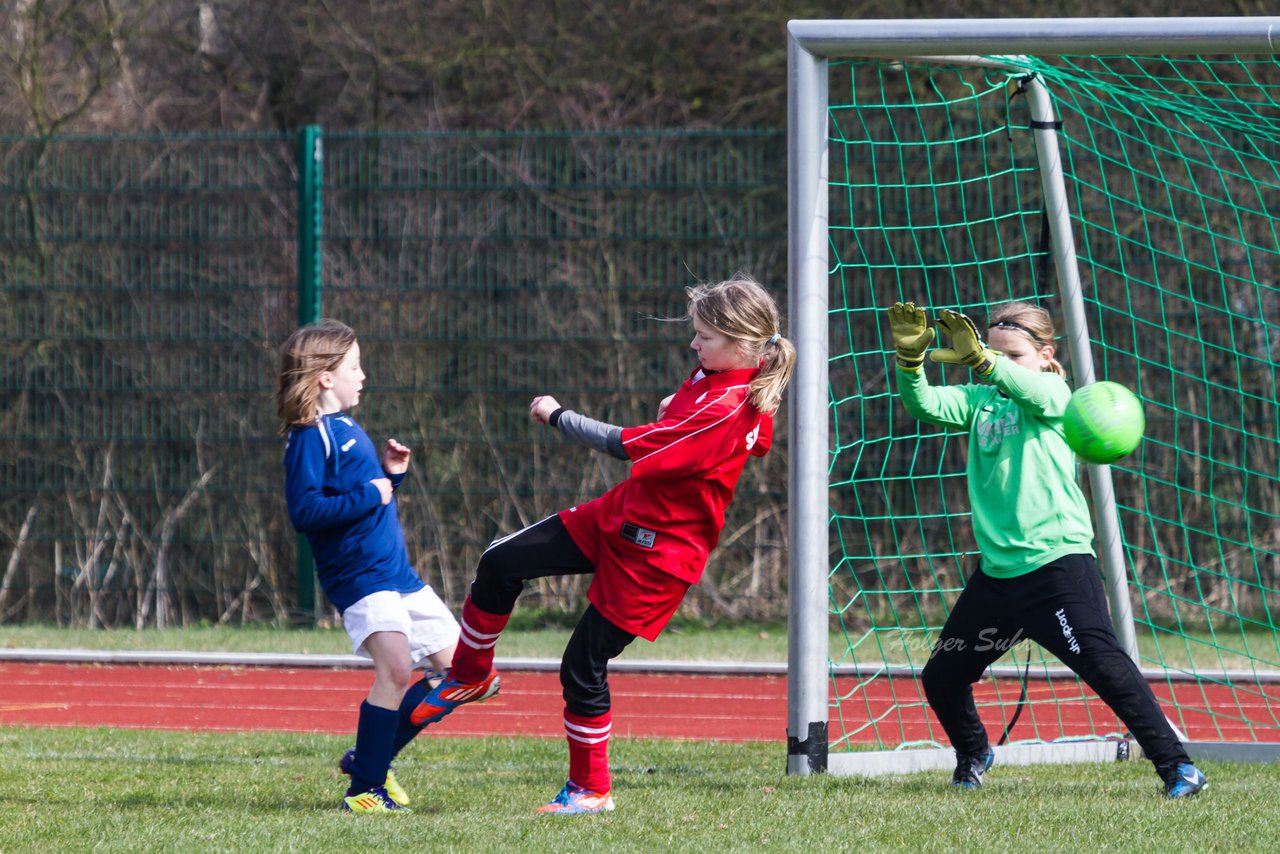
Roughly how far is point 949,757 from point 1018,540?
4.17 feet

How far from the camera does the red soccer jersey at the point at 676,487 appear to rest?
15.3 ft

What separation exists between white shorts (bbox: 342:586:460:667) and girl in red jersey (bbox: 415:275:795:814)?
0.28m

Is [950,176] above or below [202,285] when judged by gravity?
above

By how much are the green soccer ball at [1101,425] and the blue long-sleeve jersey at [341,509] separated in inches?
87.7

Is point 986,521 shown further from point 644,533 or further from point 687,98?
point 687,98

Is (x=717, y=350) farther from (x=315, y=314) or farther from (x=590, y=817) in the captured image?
(x=315, y=314)

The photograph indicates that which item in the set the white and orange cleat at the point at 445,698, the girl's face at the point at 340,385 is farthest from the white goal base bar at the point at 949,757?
the girl's face at the point at 340,385

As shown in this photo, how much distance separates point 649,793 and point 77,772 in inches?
84.0

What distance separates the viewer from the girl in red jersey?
→ 15.4 feet

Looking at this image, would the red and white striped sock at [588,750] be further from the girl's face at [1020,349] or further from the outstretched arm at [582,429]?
Answer: the girl's face at [1020,349]

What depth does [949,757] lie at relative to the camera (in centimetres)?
608

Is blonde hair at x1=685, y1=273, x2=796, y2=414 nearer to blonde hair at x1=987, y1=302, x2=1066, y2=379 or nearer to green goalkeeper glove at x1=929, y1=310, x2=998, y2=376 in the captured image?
green goalkeeper glove at x1=929, y1=310, x2=998, y2=376

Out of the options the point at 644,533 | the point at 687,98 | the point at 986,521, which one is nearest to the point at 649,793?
the point at 644,533

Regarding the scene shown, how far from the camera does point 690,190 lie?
10.9 metres
